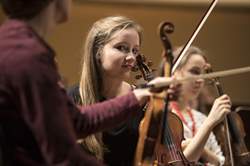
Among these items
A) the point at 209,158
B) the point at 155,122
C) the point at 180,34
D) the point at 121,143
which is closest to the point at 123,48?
the point at 121,143

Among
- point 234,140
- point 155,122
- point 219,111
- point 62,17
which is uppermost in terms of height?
point 62,17

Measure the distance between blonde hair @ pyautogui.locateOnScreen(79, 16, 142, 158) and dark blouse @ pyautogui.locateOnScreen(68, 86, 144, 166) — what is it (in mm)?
58

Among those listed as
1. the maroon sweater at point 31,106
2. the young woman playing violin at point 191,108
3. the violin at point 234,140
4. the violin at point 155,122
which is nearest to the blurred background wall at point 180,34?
the young woman playing violin at point 191,108

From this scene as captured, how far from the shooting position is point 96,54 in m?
1.69

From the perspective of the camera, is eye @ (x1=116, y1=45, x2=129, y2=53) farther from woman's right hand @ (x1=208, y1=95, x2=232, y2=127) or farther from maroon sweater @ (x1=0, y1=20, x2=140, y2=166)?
maroon sweater @ (x1=0, y1=20, x2=140, y2=166)

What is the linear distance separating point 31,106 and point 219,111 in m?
1.04

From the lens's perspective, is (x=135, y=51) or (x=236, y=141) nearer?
(x=135, y=51)

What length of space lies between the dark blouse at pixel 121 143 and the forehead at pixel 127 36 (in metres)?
0.23

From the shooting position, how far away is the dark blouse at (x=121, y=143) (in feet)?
5.42

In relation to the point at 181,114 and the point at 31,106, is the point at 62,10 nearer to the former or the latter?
the point at 31,106

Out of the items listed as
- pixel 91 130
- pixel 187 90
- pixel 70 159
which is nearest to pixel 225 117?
pixel 187 90

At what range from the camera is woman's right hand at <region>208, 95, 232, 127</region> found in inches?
71.6

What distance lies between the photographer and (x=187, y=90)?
2324 millimetres

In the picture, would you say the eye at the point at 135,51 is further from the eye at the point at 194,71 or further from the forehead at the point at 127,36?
the eye at the point at 194,71
